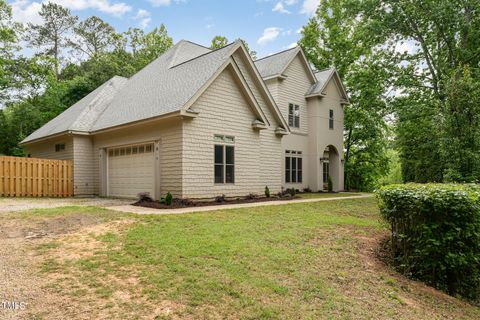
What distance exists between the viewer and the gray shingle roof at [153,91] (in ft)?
41.5

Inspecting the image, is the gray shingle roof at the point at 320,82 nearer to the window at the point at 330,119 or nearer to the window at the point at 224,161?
the window at the point at 330,119

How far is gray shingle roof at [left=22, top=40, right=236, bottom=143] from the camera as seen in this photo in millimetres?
12648

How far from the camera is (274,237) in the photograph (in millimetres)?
7164

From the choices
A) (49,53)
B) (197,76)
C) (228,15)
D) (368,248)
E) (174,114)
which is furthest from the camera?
(49,53)

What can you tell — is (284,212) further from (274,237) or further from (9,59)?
(9,59)

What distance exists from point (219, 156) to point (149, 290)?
9.16 meters

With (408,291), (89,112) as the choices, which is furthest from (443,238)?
(89,112)

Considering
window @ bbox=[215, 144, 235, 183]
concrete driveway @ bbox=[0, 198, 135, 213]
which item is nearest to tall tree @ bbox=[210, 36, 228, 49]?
window @ bbox=[215, 144, 235, 183]

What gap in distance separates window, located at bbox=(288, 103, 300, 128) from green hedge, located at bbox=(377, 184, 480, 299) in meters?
14.0

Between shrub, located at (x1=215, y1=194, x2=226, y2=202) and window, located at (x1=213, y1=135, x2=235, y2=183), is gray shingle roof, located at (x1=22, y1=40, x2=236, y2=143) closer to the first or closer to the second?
window, located at (x1=213, y1=135, x2=235, y2=183)

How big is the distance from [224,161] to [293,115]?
28.0ft

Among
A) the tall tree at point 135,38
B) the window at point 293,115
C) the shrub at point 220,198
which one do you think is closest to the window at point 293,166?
the window at point 293,115

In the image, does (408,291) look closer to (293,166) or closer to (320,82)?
(293,166)

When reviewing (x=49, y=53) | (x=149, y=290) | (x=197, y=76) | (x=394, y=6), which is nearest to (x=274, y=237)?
(x=149, y=290)
